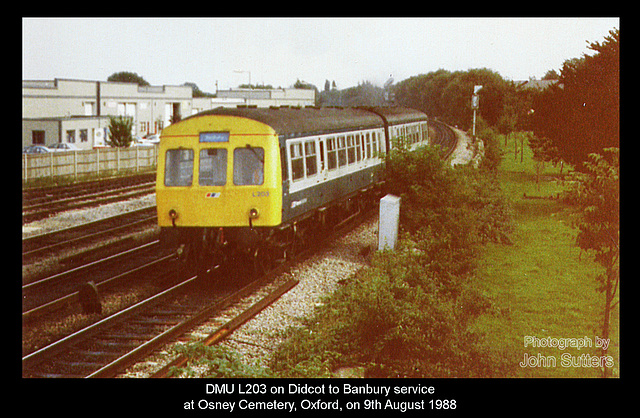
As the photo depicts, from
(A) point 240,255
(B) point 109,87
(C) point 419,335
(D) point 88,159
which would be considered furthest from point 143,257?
(B) point 109,87

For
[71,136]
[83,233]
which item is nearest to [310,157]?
[83,233]

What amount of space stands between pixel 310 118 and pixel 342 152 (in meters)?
2.25

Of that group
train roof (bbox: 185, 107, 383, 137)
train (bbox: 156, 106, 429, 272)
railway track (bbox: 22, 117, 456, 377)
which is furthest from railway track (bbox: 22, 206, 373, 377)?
train roof (bbox: 185, 107, 383, 137)

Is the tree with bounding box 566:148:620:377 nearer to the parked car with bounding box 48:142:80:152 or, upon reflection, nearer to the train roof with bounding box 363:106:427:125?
the train roof with bounding box 363:106:427:125

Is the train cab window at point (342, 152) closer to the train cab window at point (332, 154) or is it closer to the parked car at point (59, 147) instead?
the train cab window at point (332, 154)

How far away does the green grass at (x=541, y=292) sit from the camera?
32.3 feet

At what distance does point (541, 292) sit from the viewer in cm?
1291

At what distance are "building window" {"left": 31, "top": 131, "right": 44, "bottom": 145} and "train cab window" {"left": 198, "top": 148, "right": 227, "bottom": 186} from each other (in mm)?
38397

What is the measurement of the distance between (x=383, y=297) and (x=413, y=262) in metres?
3.26

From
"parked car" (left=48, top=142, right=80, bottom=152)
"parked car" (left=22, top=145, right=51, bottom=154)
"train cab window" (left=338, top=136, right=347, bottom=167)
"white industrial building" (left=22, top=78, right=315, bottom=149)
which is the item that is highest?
"white industrial building" (left=22, top=78, right=315, bottom=149)

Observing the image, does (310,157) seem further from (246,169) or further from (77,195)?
(77,195)

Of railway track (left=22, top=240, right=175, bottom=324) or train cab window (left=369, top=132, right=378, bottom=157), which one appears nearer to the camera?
railway track (left=22, top=240, right=175, bottom=324)

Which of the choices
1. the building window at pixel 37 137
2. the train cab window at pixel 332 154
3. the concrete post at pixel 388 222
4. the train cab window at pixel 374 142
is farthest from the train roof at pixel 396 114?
the building window at pixel 37 137

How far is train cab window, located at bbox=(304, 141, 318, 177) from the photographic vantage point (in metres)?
14.4
